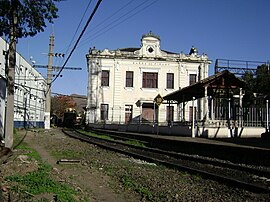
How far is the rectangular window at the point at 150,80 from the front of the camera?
149 feet

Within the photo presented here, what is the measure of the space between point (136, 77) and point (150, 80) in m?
1.93

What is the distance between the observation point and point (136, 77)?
45188 mm

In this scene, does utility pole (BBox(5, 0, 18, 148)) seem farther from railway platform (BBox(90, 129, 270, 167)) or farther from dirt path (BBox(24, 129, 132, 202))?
railway platform (BBox(90, 129, 270, 167))

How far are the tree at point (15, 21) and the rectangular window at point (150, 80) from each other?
101ft

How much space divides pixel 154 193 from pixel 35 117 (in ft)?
154

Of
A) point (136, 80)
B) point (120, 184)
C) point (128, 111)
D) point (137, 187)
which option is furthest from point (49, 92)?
point (137, 187)

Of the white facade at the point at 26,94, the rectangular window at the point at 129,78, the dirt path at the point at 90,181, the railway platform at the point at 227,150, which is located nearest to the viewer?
the dirt path at the point at 90,181

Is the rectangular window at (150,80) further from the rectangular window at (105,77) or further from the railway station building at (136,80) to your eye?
the rectangular window at (105,77)

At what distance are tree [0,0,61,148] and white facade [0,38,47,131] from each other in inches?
702

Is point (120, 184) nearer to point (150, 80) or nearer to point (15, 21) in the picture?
point (15, 21)

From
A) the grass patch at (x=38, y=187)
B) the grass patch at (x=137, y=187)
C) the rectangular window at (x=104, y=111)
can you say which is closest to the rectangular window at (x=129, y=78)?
the rectangular window at (x=104, y=111)

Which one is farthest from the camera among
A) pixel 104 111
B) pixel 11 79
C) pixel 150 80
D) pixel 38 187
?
pixel 150 80

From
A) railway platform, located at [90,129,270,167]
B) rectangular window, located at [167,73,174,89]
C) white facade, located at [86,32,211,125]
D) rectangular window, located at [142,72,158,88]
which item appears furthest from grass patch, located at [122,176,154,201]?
rectangular window, located at [167,73,174,89]

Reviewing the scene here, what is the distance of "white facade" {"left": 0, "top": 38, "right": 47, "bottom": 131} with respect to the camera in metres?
38.1
